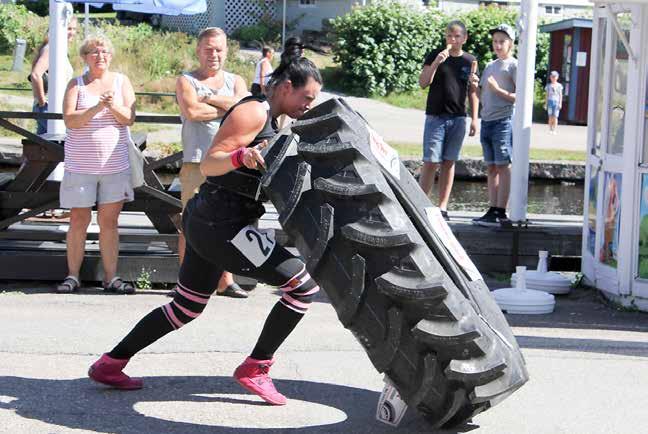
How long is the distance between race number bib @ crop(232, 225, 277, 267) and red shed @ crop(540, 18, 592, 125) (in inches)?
927

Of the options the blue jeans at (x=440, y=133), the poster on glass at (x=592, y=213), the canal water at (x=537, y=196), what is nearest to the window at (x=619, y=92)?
the poster on glass at (x=592, y=213)

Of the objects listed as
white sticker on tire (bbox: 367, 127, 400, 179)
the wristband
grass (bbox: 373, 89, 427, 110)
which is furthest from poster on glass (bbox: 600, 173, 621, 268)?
grass (bbox: 373, 89, 427, 110)

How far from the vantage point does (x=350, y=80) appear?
96.8ft

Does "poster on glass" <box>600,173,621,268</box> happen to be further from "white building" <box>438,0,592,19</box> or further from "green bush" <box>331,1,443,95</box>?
"white building" <box>438,0,592,19</box>

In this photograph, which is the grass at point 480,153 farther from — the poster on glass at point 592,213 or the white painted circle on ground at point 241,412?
the white painted circle on ground at point 241,412

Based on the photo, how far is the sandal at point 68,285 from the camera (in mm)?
8258

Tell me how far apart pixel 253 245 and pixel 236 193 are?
0.89ft

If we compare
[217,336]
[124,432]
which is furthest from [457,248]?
[217,336]

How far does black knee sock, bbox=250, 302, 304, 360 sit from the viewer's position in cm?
545

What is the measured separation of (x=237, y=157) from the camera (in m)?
5.13

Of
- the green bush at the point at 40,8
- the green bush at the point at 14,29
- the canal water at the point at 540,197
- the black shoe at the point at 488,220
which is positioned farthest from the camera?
the green bush at the point at 40,8

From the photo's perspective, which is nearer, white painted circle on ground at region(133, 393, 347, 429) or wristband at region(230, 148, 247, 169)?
wristband at region(230, 148, 247, 169)

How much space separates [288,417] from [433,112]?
5249 millimetres

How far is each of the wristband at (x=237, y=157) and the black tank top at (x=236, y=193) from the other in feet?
0.41
